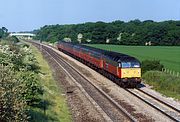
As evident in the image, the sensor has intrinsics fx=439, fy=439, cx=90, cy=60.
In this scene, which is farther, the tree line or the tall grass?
the tree line

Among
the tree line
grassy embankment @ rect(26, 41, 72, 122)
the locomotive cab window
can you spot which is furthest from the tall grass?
the tree line

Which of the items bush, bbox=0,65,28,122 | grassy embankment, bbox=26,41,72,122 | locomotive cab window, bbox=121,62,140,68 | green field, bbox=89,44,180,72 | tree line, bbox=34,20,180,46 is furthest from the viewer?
tree line, bbox=34,20,180,46

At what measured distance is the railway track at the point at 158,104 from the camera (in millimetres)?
24078

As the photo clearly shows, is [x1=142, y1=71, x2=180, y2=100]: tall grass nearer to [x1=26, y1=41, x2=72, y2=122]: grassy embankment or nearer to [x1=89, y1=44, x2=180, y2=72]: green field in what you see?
[x1=26, y1=41, x2=72, y2=122]: grassy embankment

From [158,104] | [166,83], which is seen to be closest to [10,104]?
[158,104]

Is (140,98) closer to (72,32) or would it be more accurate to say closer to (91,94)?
(91,94)

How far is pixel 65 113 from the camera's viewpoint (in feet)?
81.6

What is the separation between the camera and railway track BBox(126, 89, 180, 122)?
24.1 m

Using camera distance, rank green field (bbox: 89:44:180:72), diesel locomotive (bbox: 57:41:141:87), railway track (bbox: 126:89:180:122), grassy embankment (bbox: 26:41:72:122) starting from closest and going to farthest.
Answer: grassy embankment (bbox: 26:41:72:122) < railway track (bbox: 126:89:180:122) < diesel locomotive (bbox: 57:41:141:87) < green field (bbox: 89:44:180:72)

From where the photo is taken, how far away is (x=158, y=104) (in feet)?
91.7

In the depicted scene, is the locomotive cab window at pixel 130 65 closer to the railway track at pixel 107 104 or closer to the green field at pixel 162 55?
the railway track at pixel 107 104

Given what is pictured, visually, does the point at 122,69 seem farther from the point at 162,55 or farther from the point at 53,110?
the point at 162,55

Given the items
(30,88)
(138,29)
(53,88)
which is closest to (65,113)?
(30,88)

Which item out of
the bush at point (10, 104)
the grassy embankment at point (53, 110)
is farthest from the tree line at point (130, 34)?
the bush at point (10, 104)
